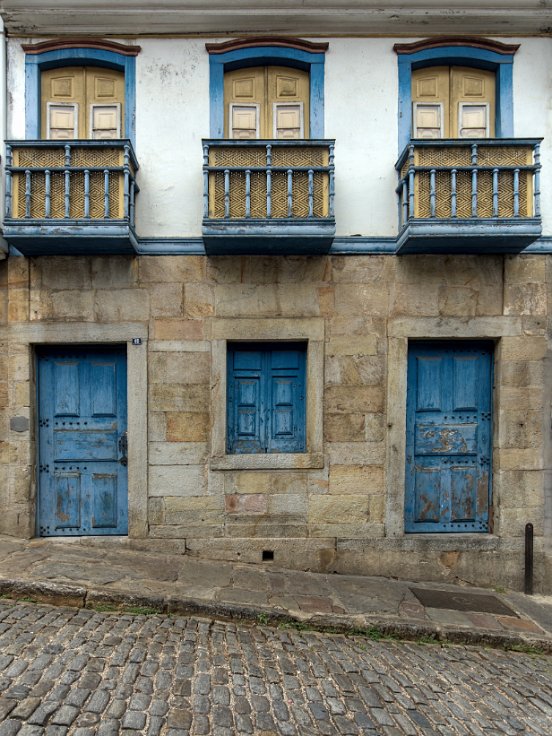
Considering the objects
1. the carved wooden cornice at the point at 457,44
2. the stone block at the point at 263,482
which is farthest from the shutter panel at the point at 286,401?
the carved wooden cornice at the point at 457,44

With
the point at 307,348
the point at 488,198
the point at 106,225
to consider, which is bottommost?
the point at 307,348

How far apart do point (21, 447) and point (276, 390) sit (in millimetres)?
3121

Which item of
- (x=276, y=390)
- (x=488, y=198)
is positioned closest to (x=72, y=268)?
(x=276, y=390)

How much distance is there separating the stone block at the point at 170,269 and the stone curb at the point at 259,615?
3.37m

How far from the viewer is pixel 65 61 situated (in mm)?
5312

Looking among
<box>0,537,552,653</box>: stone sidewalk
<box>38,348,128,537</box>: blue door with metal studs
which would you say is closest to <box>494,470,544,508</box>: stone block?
<box>0,537,552,653</box>: stone sidewalk

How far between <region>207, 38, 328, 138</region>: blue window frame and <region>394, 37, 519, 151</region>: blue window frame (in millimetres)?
978

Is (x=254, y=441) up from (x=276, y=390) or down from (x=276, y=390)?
down

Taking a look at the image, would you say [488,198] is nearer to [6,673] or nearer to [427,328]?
[427,328]

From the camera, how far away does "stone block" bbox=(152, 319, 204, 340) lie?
5316 millimetres

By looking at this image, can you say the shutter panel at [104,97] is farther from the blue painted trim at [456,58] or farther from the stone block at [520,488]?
the stone block at [520,488]

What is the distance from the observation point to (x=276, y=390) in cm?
547

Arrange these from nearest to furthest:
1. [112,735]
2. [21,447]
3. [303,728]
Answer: [112,735]
[303,728]
[21,447]

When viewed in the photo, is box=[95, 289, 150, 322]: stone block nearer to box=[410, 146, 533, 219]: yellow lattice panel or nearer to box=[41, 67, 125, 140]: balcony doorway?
box=[41, 67, 125, 140]: balcony doorway
